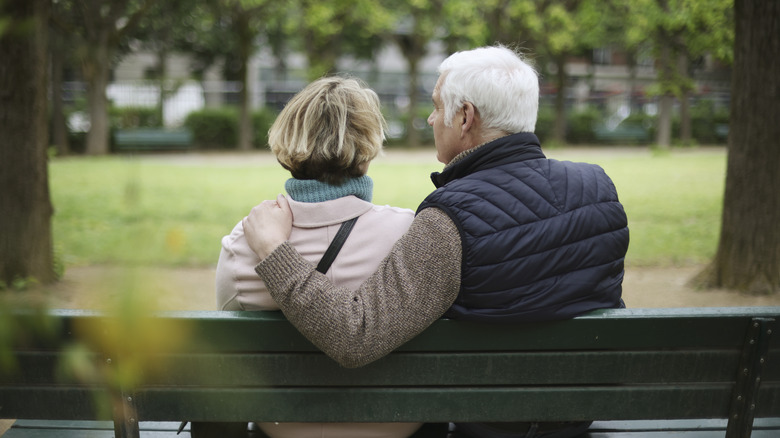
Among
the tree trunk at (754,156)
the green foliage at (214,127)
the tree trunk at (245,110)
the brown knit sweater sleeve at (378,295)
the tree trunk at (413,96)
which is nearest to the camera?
the brown knit sweater sleeve at (378,295)

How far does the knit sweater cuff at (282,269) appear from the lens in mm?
1841

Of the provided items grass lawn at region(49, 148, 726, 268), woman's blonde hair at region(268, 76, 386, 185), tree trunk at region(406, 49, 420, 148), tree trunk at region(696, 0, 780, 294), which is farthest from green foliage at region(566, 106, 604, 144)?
woman's blonde hair at region(268, 76, 386, 185)

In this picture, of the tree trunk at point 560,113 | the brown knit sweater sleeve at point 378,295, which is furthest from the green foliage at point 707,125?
the brown knit sweater sleeve at point 378,295

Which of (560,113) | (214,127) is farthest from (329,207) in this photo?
(560,113)

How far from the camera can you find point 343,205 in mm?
2055

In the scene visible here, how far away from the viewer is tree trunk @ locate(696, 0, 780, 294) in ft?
19.0

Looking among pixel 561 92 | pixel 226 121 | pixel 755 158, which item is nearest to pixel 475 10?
pixel 561 92

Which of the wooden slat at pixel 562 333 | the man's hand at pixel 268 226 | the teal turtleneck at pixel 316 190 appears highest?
the teal turtleneck at pixel 316 190

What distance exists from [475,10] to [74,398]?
23729mm

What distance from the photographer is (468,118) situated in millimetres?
2168

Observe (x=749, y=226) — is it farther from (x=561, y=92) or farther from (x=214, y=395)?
(x=561, y=92)

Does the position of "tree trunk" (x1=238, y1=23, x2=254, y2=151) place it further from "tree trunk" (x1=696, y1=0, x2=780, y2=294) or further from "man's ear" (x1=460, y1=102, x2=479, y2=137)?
"man's ear" (x1=460, y1=102, x2=479, y2=137)

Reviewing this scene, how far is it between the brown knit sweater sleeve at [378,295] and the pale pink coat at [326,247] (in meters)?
0.12

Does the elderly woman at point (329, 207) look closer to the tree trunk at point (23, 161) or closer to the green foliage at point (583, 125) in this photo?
the tree trunk at point (23, 161)
